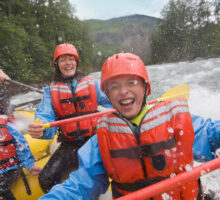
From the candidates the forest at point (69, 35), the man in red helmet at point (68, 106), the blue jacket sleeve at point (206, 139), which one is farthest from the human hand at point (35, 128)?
the forest at point (69, 35)

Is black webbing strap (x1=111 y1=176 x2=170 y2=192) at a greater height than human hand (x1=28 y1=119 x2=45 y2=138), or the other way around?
human hand (x1=28 y1=119 x2=45 y2=138)

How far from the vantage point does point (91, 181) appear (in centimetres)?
125

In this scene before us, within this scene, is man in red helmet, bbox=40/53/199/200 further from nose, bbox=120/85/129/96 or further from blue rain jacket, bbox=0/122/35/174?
blue rain jacket, bbox=0/122/35/174

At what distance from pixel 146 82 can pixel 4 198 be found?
1.93 meters

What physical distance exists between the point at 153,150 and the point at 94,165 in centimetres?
44

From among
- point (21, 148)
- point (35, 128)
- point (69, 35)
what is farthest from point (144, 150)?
point (69, 35)

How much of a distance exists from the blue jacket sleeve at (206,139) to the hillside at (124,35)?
3094 cm

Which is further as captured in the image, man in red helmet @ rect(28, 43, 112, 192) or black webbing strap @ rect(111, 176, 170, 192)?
man in red helmet @ rect(28, 43, 112, 192)

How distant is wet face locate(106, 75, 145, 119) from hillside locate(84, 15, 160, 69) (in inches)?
1209

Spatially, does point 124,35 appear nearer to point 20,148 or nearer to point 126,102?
point 20,148

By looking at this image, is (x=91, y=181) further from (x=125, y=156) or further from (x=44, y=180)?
(x=44, y=180)

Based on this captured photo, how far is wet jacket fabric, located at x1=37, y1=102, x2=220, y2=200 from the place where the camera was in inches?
46.2

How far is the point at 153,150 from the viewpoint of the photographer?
1237mm

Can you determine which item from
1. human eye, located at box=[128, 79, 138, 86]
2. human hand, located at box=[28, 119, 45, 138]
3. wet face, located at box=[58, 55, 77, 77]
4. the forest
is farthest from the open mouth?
the forest
